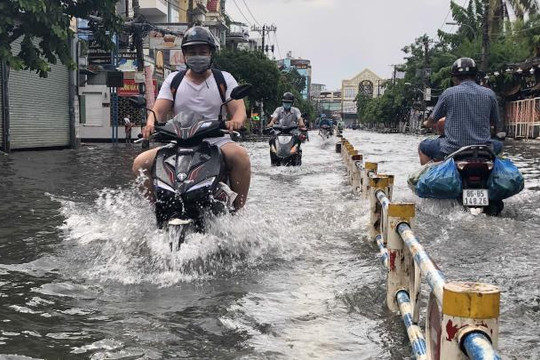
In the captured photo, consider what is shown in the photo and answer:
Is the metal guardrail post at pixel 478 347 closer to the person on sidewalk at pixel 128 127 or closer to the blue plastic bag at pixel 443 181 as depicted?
the blue plastic bag at pixel 443 181

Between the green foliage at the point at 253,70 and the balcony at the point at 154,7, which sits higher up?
the balcony at the point at 154,7

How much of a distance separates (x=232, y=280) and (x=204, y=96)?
5.80 ft

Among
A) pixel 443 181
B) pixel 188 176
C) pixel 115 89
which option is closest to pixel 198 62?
pixel 188 176

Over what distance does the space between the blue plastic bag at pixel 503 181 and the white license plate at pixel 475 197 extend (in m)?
0.10

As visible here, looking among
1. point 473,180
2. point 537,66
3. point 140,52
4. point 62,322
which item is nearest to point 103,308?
point 62,322

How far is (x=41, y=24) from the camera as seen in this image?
35.7 ft

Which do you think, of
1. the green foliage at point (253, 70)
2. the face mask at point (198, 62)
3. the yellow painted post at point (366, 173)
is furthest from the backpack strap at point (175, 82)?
the green foliage at point (253, 70)

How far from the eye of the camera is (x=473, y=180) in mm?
6082

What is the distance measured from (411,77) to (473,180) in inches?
2590

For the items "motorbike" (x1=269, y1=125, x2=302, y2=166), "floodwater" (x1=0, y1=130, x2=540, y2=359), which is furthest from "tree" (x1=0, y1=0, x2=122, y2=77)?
"floodwater" (x1=0, y1=130, x2=540, y2=359)

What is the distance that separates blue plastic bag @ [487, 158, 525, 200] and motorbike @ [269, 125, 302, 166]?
6.55m

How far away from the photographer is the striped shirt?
6.39m

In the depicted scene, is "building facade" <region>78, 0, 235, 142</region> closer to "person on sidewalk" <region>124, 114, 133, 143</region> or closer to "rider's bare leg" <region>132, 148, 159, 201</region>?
"person on sidewalk" <region>124, 114, 133, 143</region>

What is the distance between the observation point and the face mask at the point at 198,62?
4.97m
